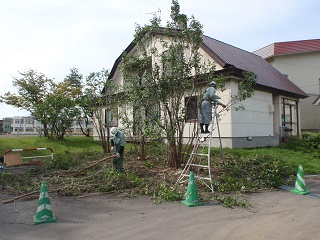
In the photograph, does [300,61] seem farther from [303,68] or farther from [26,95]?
[26,95]

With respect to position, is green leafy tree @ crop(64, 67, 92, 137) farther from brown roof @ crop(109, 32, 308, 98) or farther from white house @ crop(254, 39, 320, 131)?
white house @ crop(254, 39, 320, 131)

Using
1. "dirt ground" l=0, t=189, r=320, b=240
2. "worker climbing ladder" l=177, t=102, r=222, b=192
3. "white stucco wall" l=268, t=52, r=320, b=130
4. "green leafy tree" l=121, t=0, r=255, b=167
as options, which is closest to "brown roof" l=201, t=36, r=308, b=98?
"green leafy tree" l=121, t=0, r=255, b=167

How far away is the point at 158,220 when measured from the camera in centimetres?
471

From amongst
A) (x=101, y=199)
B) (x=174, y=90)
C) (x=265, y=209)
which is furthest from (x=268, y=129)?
(x=101, y=199)

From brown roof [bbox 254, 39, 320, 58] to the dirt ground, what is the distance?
21.0 metres

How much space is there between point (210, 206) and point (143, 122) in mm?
4107

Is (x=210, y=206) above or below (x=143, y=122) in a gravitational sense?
below

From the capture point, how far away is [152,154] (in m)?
10.4

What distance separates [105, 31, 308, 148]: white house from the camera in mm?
12133

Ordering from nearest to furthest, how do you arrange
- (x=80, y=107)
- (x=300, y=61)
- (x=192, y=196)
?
(x=192, y=196), (x=80, y=107), (x=300, y=61)

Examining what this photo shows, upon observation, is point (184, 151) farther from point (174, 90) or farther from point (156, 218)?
point (156, 218)

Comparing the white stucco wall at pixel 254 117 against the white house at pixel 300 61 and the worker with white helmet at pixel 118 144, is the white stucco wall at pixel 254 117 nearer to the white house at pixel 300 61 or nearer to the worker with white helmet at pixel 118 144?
the worker with white helmet at pixel 118 144

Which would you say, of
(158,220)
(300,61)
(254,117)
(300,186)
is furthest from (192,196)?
(300,61)

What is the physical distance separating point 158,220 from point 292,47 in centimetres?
2476
